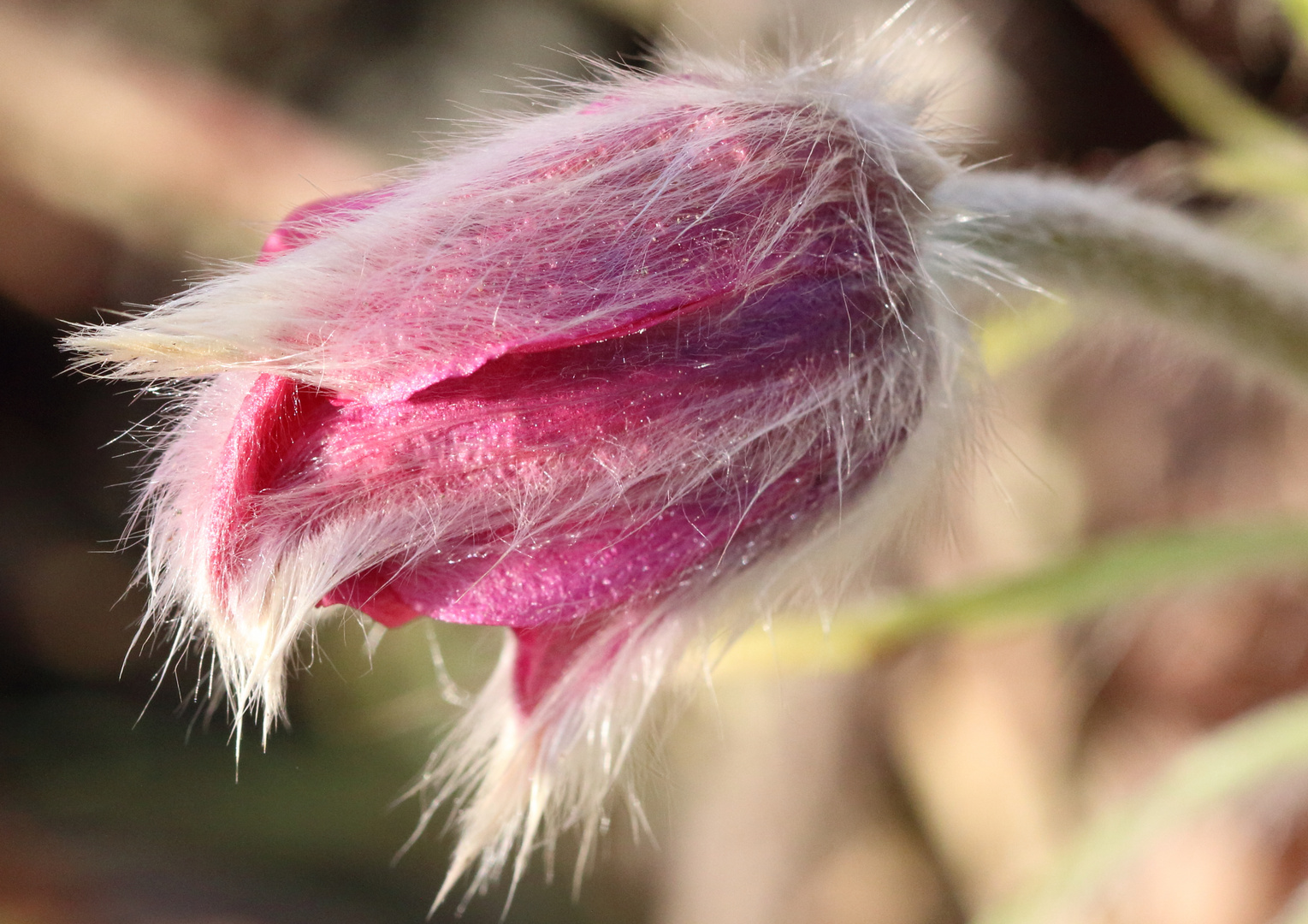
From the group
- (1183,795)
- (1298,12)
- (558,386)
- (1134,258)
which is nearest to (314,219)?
(558,386)

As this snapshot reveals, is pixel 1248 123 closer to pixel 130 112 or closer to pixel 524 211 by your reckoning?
pixel 524 211

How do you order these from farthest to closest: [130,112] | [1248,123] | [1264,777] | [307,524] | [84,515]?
[84,515]
[130,112]
[1248,123]
[1264,777]
[307,524]

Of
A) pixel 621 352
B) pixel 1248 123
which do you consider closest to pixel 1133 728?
pixel 1248 123

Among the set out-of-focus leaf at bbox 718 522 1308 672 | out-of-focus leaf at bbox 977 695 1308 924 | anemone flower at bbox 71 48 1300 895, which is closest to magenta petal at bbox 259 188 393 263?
anemone flower at bbox 71 48 1300 895

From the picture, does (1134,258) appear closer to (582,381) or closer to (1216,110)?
(582,381)

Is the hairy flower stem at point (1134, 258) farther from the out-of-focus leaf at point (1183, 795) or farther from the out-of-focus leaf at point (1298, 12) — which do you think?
the out-of-focus leaf at point (1183, 795)
